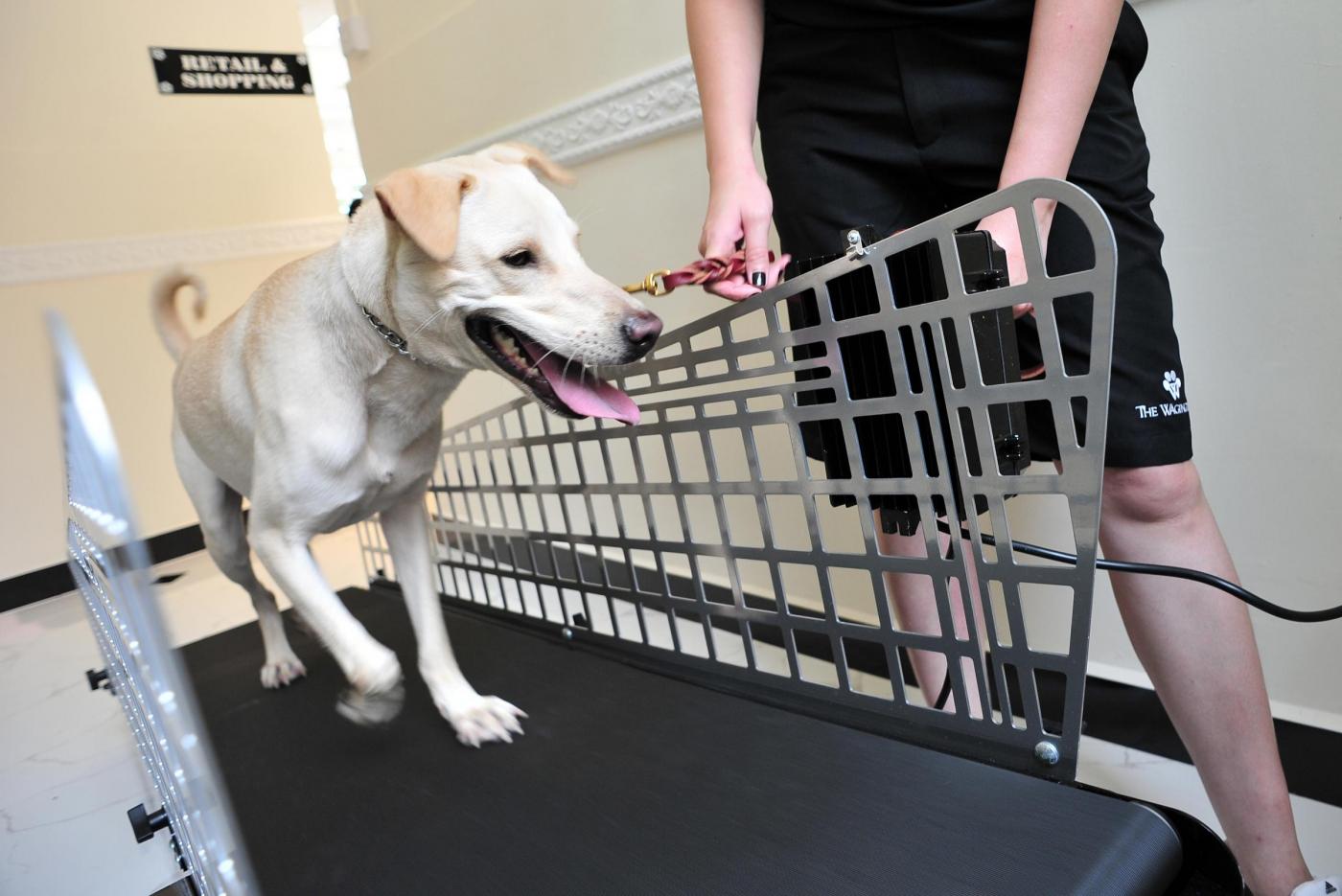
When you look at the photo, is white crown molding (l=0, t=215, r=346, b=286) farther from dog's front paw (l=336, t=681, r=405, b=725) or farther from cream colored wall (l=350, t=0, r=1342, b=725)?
cream colored wall (l=350, t=0, r=1342, b=725)

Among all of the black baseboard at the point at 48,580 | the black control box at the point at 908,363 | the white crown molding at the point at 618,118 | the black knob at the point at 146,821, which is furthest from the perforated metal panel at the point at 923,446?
the black baseboard at the point at 48,580

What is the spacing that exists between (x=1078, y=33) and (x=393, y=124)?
203cm

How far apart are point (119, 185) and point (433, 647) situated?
329cm

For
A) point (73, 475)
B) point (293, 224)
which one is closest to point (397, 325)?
point (73, 475)

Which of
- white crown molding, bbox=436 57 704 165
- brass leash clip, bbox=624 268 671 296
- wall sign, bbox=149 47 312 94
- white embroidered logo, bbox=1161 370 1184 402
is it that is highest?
wall sign, bbox=149 47 312 94

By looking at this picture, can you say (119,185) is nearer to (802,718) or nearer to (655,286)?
(655,286)

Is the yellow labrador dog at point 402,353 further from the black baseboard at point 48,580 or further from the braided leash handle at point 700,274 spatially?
the black baseboard at point 48,580

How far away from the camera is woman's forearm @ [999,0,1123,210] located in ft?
2.29

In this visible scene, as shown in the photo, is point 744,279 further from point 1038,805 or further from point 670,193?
point 670,193

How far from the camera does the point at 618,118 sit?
164 centimetres

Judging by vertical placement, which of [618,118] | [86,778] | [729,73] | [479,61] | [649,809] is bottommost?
[86,778]

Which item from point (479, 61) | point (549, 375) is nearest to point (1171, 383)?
point (549, 375)

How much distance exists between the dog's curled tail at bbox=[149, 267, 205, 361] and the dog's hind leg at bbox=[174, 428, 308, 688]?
0.53ft

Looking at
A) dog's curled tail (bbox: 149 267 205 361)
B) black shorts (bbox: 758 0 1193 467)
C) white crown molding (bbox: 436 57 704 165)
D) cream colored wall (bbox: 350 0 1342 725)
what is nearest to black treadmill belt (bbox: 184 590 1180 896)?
black shorts (bbox: 758 0 1193 467)
